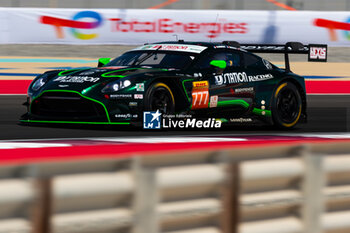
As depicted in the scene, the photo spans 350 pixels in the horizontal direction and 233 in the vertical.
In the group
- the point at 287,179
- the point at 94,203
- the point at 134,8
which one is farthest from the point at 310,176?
the point at 134,8

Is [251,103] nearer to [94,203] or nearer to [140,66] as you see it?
[140,66]

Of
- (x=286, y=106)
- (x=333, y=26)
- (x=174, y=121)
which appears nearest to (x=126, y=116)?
(x=174, y=121)

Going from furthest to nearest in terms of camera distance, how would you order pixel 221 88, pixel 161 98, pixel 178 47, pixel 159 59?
pixel 178 47, pixel 159 59, pixel 221 88, pixel 161 98

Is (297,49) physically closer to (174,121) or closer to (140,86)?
(174,121)

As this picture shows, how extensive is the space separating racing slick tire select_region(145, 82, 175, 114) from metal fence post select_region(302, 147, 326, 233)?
4.75 meters

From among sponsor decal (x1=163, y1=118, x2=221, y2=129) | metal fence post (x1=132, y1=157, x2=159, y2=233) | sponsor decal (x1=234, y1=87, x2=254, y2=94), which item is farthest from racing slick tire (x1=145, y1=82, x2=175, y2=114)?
metal fence post (x1=132, y1=157, x2=159, y2=233)

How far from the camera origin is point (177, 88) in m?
9.38

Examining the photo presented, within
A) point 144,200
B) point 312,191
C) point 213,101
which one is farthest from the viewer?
point 213,101

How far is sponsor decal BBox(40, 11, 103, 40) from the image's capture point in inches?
781

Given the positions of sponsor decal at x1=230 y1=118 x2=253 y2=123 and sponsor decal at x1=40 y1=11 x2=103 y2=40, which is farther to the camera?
sponsor decal at x1=40 y1=11 x2=103 y2=40

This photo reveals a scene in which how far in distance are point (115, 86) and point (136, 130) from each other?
627 millimetres

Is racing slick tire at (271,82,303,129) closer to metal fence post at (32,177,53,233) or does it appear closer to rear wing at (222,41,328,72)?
rear wing at (222,41,328,72)

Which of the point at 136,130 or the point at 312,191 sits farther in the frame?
the point at 136,130

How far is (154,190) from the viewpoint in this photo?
12.6 feet
